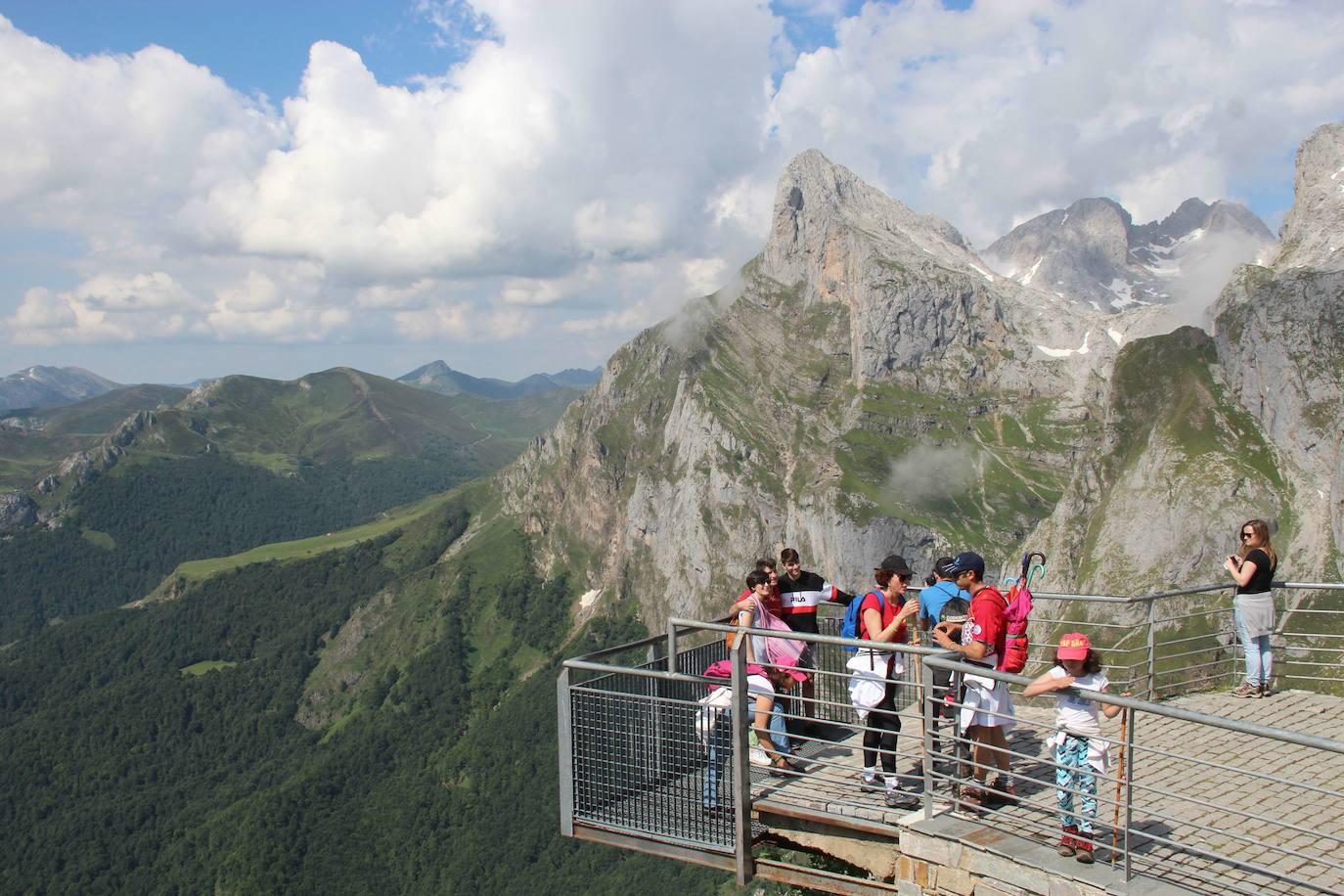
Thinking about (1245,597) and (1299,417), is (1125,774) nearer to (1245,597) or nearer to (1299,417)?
(1245,597)

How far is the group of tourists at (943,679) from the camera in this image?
11320mm

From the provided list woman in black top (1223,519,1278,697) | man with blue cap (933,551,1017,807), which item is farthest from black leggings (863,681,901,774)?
woman in black top (1223,519,1278,697)

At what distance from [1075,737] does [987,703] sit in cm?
139

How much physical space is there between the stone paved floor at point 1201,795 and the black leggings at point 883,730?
0.34 m

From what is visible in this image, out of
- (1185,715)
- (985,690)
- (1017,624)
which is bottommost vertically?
(985,690)

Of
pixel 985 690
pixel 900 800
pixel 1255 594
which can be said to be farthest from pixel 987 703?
pixel 1255 594

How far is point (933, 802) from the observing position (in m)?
12.0

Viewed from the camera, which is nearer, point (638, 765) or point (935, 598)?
point (935, 598)

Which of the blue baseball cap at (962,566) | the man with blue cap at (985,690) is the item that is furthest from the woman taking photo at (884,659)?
the man with blue cap at (985,690)

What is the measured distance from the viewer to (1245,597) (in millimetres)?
17922

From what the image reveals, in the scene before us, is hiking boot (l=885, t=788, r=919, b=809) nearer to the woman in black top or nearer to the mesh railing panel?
the mesh railing panel

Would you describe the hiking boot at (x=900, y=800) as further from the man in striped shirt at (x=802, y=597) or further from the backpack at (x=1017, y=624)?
the man in striped shirt at (x=802, y=597)

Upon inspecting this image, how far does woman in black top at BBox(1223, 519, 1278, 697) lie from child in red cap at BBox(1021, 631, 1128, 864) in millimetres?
7984

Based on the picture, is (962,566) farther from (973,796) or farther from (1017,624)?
(973,796)
